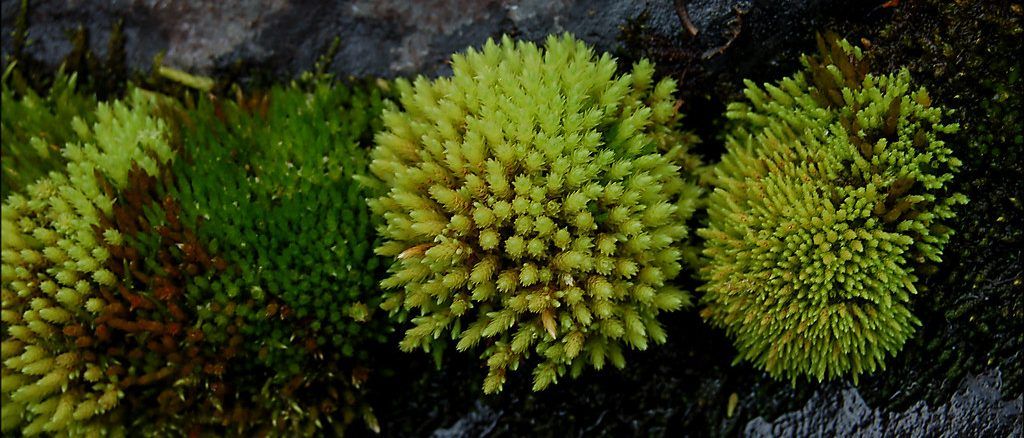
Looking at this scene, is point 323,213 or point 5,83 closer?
point 323,213

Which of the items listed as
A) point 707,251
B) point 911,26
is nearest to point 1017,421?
point 707,251

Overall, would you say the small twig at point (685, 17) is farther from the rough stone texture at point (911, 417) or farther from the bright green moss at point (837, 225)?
the rough stone texture at point (911, 417)

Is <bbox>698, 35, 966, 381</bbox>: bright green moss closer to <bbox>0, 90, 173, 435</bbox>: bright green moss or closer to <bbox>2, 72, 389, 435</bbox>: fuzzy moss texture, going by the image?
<bbox>2, 72, 389, 435</bbox>: fuzzy moss texture

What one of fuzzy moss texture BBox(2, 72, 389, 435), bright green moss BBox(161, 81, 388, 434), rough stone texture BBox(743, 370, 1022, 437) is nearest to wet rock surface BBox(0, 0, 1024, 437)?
rough stone texture BBox(743, 370, 1022, 437)


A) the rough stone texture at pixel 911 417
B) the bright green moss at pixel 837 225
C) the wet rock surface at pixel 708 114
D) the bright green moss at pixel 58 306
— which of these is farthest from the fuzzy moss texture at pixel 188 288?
the rough stone texture at pixel 911 417

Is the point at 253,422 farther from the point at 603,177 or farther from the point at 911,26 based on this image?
the point at 911,26

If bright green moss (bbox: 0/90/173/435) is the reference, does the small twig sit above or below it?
below
